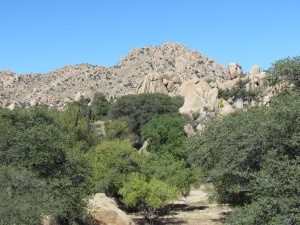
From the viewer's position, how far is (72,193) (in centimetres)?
1852

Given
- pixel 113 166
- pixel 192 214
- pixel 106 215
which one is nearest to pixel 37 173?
pixel 106 215

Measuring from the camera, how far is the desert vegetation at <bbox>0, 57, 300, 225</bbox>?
33.6 ft

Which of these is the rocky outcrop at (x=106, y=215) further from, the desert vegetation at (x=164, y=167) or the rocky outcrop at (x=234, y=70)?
the rocky outcrop at (x=234, y=70)

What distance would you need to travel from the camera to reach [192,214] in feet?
103

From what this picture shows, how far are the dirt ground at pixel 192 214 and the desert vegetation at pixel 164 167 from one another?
196 centimetres

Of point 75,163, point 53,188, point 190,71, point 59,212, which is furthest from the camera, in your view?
point 190,71

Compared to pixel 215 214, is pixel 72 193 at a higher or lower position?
higher

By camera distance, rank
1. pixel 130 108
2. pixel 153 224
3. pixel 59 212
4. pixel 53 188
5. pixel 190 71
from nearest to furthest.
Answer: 1. pixel 59 212
2. pixel 53 188
3. pixel 153 224
4. pixel 130 108
5. pixel 190 71

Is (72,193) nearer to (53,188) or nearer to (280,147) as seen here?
(53,188)

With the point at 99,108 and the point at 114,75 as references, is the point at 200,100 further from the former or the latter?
the point at 114,75

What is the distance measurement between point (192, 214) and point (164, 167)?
4.84m

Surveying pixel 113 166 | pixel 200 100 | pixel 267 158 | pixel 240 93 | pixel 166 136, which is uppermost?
pixel 240 93

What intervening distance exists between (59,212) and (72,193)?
6.24 feet

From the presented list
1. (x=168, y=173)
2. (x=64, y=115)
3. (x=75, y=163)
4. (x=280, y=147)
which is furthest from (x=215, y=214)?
(x=64, y=115)
